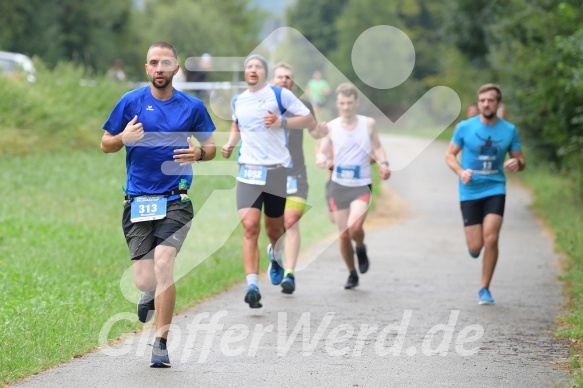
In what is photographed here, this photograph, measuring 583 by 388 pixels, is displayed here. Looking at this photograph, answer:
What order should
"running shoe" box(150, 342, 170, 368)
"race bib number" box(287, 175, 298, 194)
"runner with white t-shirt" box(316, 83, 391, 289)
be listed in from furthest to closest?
"runner with white t-shirt" box(316, 83, 391, 289)
"race bib number" box(287, 175, 298, 194)
"running shoe" box(150, 342, 170, 368)

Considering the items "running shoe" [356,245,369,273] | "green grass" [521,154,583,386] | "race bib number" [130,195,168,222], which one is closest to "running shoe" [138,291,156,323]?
"race bib number" [130,195,168,222]

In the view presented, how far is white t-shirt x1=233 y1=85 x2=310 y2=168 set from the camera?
10.4m

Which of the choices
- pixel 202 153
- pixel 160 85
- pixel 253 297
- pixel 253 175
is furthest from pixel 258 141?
pixel 160 85

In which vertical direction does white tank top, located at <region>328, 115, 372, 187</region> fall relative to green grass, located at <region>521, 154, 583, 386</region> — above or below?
above

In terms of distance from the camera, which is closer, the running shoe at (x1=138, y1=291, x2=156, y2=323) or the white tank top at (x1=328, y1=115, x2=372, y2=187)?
the running shoe at (x1=138, y1=291, x2=156, y2=323)

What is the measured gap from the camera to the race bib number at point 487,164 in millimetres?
11070

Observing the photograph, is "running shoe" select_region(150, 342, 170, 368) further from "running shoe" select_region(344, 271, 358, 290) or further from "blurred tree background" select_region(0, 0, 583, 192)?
"blurred tree background" select_region(0, 0, 583, 192)

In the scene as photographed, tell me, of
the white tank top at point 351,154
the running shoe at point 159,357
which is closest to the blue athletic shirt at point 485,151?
the white tank top at point 351,154

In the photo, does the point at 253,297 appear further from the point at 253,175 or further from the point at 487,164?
the point at 487,164

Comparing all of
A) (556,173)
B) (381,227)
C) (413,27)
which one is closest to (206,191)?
(381,227)

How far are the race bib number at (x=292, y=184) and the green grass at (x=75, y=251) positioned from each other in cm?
124

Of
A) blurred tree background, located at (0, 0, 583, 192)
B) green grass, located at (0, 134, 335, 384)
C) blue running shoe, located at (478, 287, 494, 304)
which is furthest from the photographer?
blurred tree background, located at (0, 0, 583, 192)

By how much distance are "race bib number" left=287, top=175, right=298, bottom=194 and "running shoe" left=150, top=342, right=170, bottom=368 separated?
4.22m

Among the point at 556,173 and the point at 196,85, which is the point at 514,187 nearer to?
the point at 556,173
